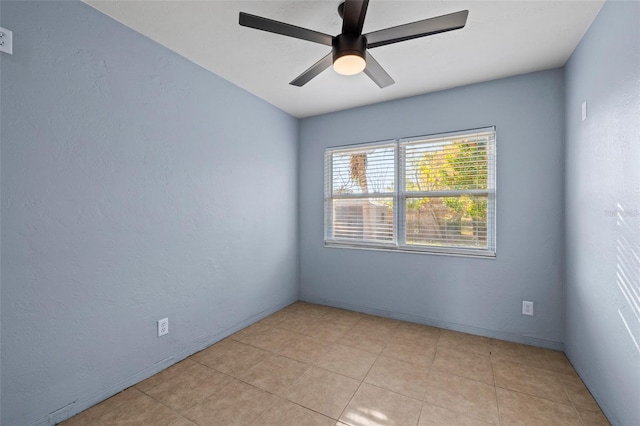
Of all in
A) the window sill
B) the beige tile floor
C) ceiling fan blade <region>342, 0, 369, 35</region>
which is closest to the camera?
ceiling fan blade <region>342, 0, 369, 35</region>

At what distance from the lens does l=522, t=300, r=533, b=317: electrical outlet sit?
8.21 ft

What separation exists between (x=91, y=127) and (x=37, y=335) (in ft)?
4.02

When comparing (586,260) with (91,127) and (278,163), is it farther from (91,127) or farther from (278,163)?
(91,127)

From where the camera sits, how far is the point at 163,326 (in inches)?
84.2

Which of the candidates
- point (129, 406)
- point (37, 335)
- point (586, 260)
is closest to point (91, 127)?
point (37, 335)

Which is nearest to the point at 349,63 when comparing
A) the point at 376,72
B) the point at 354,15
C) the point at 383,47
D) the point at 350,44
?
the point at 350,44

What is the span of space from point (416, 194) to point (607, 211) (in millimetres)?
1533

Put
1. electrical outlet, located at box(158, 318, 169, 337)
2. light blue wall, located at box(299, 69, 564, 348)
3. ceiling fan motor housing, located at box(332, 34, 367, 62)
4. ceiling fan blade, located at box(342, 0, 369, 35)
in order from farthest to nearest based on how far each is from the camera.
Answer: light blue wall, located at box(299, 69, 564, 348), electrical outlet, located at box(158, 318, 169, 337), ceiling fan motor housing, located at box(332, 34, 367, 62), ceiling fan blade, located at box(342, 0, 369, 35)

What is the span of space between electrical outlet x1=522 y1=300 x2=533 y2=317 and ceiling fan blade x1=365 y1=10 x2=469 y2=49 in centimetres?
239

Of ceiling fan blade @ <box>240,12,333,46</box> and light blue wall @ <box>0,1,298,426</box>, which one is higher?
ceiling fan blade @ <box>240,12,333,46</box>

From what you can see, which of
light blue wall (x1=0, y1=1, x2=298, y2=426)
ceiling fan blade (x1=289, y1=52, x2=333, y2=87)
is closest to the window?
light blue wall (x1=0, y1=1, x2=298, y2=426)

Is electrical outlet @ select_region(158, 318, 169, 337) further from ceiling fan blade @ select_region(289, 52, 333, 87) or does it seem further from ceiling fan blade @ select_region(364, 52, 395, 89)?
ceiling fan blade @ select_region(364, 52, 395, 89)

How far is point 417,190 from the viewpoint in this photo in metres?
3.03

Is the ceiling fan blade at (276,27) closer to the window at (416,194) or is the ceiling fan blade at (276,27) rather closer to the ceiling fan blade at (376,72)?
the ceiling fan blade at (376,72)
